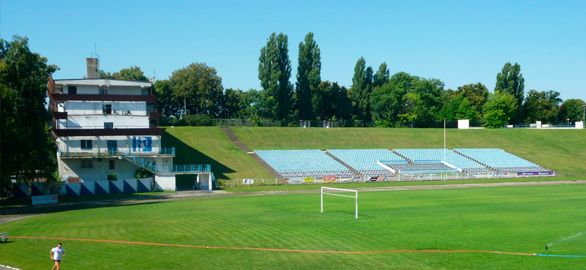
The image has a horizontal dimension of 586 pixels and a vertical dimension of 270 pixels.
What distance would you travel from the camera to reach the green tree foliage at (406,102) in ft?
457

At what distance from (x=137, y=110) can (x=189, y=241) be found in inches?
1845

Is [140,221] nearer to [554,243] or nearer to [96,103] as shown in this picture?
[554,243]

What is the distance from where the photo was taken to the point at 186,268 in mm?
27391

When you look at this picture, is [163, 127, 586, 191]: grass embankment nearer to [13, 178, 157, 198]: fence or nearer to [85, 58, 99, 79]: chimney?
[13, 178, 157, 198]: fence

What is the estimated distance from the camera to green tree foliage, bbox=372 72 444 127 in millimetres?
139375

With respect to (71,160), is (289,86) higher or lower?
higher

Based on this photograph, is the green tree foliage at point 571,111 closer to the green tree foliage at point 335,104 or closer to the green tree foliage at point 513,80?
the green tree foliage at point 513,80

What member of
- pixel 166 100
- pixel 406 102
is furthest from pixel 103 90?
pixel 406 102

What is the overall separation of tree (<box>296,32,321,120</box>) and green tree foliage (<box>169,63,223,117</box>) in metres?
21.7

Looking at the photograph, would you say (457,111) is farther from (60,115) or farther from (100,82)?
(60,115)

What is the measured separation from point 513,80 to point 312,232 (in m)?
135

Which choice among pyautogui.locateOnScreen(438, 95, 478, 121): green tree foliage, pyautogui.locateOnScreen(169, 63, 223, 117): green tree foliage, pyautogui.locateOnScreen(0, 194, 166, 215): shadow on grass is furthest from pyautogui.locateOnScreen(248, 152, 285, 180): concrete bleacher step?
pyautogui.locateOnScreen(438, 95, 478, 121): green tree foliage

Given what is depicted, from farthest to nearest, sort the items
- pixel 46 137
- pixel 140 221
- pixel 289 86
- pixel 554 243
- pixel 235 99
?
pixel 235 99
pixel 289 86
pixel 46 137
pixel 140 221
pixel 554 243

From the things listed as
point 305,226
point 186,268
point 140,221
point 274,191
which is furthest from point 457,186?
point 186,268
